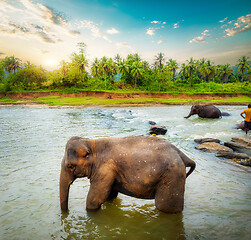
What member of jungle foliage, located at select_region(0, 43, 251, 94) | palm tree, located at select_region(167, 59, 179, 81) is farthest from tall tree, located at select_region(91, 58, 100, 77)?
palm tree, located at select_region(167, 59, 179, 81)

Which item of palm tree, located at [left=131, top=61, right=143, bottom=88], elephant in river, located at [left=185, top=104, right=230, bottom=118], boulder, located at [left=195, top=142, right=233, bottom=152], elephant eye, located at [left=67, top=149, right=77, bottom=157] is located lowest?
boulder, located at [left=195, top=142, right=233, bottom=152]

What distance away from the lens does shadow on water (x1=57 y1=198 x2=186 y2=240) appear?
3.20 m

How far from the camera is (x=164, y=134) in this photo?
12039 mm

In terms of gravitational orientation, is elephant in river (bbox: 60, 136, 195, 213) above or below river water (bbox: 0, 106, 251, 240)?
above

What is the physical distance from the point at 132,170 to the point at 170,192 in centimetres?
77

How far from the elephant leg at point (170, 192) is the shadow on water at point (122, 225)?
0.32m

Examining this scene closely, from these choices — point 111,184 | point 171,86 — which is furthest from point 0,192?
point 171,86

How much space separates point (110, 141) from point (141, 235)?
5.79 feet

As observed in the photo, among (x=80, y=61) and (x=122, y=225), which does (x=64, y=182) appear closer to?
(x=122, y=225)

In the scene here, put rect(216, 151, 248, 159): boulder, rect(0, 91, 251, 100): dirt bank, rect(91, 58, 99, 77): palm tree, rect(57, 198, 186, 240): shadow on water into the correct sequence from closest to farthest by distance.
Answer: rect(57, 198, 186, 240): shadow on water, rect(216, 151, 248, 159): boulder, rect(0, 91, 251, 100): dirt bank, rect(91, 58, 99, 77): palm tree

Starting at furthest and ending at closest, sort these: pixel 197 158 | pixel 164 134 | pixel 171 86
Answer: pixel 171 86
pixel 164 134
pixel 197 158

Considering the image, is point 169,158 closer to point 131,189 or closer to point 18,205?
point 131,189

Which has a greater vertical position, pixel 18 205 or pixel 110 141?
pixel 110 141

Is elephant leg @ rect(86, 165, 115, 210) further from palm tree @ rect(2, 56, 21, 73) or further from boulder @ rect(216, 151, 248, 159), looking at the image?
palm tree @ rect(2, 56, 21, 73)
